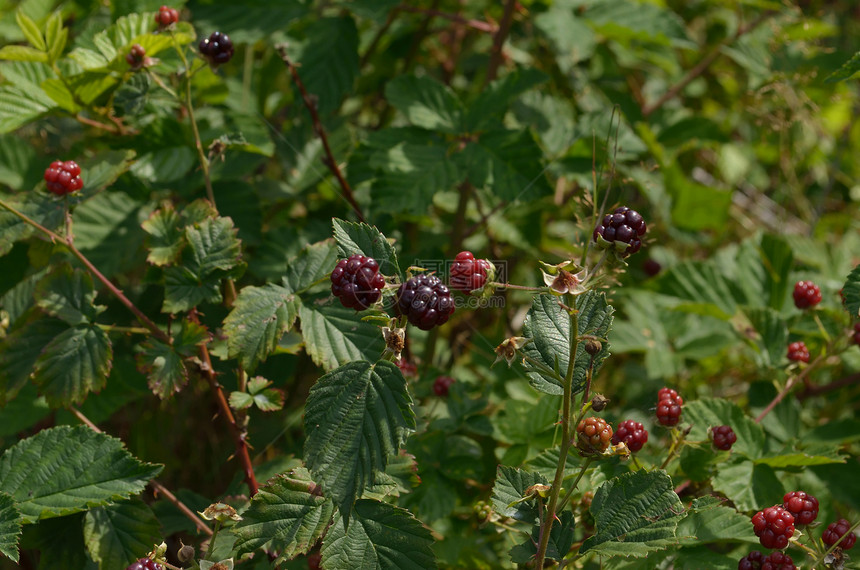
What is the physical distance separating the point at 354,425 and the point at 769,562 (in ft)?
2.47

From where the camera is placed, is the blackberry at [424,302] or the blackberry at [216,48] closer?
the blackberry at [424,302]

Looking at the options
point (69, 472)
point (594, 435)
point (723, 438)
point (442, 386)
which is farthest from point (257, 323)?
point (723, 438)

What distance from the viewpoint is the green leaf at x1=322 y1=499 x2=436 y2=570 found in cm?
118

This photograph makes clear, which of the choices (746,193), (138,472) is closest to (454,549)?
(138,472)

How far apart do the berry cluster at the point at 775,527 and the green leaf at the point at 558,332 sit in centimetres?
38

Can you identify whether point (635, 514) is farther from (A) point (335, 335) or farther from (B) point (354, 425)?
(A) point (335, 335)

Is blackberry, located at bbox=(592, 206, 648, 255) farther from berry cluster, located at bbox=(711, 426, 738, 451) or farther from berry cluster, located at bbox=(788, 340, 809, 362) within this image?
berry cluster, located at bbox=(788, 340, 809, 362)

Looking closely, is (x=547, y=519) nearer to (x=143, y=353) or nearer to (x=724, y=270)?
(x=143, y=353)

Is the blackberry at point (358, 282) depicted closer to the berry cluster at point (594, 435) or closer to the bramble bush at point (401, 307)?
the bramble bush at point (401, 307)

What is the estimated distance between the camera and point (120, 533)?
1.38m

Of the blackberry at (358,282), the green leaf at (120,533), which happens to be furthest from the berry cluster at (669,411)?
the green leaf at (120,533)

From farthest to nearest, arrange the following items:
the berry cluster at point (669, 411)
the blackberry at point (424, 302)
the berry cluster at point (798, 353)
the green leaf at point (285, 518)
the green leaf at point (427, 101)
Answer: the green leaf at point (427, 101), the berry cluster at point (798, 353), the berry cluster at point (669, 411), the green leaf at point (285, 518), the blackberry at point (424, 302)

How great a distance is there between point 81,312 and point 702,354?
173 centimetres

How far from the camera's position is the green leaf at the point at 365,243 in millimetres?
1098
